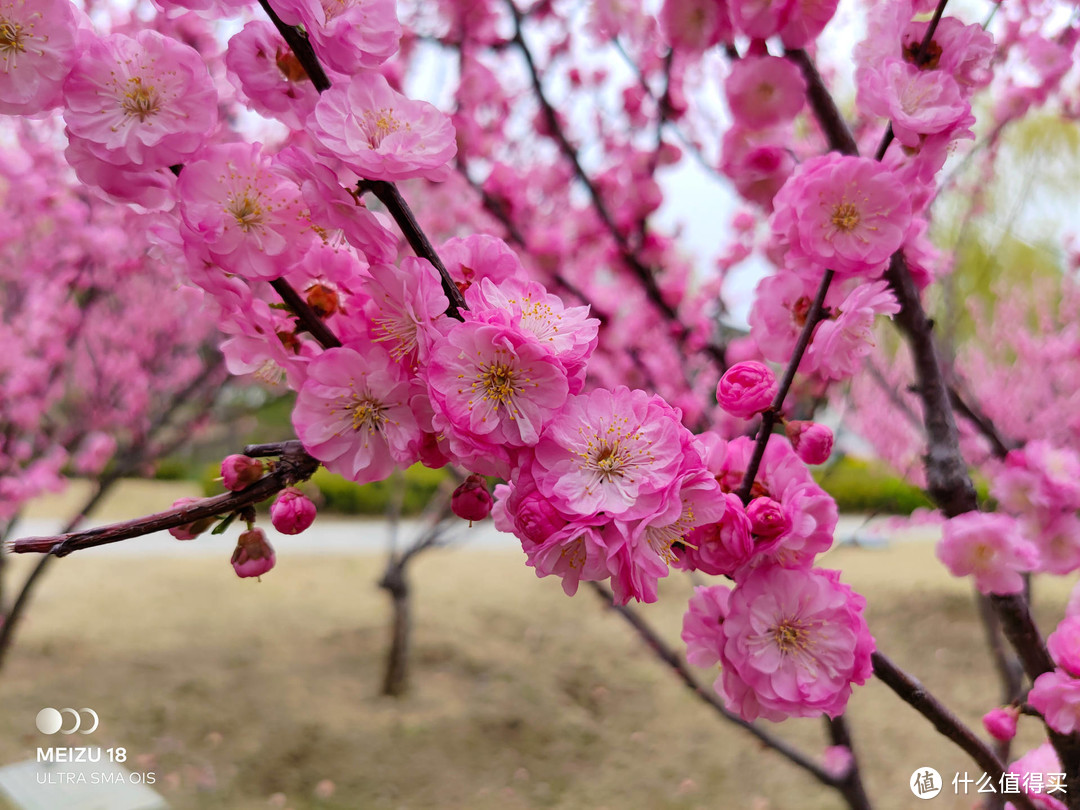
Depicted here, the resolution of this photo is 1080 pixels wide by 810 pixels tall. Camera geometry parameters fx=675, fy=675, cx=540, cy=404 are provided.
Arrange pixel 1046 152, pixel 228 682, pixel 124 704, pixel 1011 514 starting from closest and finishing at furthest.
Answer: pixel 1011 514
pixel 124 704
pixel 228 682
pixel 1046 152

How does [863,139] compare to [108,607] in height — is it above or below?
above

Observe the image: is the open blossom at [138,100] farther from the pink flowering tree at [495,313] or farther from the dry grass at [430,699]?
the dry grass at [430,699]

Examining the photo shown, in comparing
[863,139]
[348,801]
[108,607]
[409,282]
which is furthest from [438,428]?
[108,607]

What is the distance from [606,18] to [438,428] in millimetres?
1718

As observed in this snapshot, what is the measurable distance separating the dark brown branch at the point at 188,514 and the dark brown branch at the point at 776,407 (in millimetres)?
Answer: 346

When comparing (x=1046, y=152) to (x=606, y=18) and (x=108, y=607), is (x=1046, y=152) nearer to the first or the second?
(x=606, y=18)

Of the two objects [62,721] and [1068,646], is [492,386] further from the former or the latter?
[62,721]

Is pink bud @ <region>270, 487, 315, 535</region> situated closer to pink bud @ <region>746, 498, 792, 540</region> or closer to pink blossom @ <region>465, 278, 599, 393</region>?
pink blossom @ <region>465, 278, 599, 393</region>

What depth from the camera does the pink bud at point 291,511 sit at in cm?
52

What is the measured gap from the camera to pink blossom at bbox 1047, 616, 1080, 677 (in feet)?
2.17

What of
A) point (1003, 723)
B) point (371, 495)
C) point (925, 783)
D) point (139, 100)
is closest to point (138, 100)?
point (139, 100)

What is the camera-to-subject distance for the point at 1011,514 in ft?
3.79

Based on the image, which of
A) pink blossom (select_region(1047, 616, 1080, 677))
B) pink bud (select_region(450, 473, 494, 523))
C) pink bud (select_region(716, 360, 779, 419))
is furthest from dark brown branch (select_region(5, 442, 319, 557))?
pink blossom (select_region(1047, 616, 1080, 677))

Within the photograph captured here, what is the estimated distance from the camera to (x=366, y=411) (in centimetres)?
50
